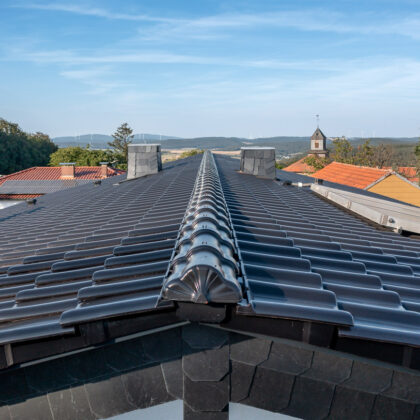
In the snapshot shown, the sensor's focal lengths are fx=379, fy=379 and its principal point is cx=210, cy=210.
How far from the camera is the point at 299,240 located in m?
3.93

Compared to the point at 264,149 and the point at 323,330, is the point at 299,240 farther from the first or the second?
the point at 264,149

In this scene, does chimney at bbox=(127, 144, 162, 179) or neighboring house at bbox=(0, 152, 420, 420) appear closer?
neighboring house at bbox=(0, 152, 420, 420)

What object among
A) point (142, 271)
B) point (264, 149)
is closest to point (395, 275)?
point (142, 271)

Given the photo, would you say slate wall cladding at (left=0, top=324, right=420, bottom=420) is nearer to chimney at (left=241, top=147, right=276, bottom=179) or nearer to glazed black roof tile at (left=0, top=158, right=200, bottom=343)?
glazed black roof tile at (left=0, top=158, right=200, bottom=343)

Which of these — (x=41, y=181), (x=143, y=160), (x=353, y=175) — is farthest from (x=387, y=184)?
(x=41, y=181)

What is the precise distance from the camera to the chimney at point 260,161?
1140 centimetres

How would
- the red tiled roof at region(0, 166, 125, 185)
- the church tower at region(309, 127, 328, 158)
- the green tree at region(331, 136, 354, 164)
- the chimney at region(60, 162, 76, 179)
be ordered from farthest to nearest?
the church tower at region(309, 127, 328, 158) < the green tree at region(331, 136, 354, 164) < the chimney at region(60, 162, 76, 179) < the red tiled roof at region(0, 166, 125, 185)

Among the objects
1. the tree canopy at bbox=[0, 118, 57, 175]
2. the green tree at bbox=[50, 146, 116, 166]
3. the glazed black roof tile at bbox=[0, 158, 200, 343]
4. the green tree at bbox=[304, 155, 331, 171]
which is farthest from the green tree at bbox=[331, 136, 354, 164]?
the tree canopy at bbox=[0, 118, 57, 175]

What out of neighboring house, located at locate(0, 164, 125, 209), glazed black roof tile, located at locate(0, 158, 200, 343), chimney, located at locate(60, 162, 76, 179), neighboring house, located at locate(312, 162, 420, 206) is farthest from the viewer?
chimney, located at locate(60, 162, 76, 179)

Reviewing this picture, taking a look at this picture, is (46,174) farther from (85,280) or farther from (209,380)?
(209,380)

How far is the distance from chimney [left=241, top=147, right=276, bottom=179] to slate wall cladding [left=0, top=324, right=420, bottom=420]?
962 cm

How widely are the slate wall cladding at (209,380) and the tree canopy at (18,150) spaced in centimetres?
5889

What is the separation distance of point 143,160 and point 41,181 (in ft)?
62.6

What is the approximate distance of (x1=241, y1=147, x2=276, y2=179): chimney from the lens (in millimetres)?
11398
